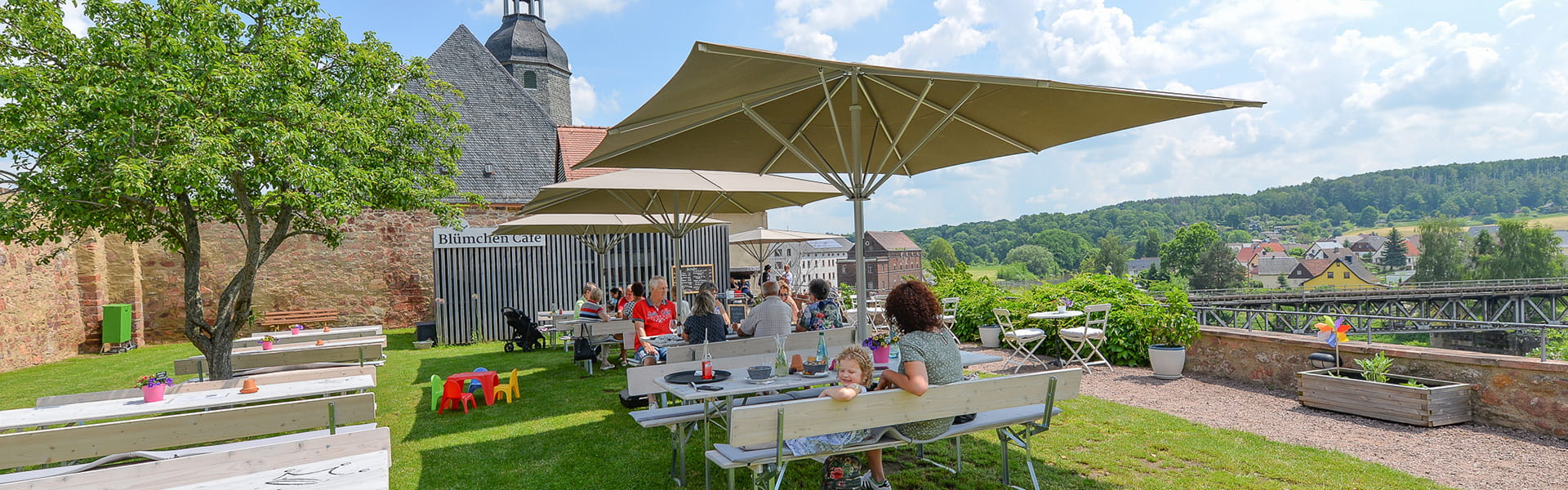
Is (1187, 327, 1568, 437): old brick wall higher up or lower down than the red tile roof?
lower down

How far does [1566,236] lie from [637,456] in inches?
5285

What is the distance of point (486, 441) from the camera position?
19.0 ft

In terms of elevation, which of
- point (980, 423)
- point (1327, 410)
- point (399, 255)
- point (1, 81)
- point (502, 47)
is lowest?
point (1327, 410)

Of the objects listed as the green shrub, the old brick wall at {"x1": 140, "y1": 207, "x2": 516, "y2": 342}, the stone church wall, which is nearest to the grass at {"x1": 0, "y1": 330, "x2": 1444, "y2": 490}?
the green shrub

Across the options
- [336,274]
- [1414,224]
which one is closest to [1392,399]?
[336,274]

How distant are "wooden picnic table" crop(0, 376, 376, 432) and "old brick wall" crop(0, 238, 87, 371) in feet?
31.1

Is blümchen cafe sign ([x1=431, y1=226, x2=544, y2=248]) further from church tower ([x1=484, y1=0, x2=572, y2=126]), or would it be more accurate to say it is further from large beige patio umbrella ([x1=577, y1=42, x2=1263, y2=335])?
church tower ([x1=484, y1=0, x2=572, y2=126])

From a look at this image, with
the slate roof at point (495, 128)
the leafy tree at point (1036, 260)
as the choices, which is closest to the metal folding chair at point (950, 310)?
the slate roof at point (495, 128)

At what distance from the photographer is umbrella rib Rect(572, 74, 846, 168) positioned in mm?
3836

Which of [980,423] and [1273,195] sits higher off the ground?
[1273,195]

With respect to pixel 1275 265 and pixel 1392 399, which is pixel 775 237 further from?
pixel 1275 265

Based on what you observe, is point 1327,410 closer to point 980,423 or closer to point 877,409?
point 980,423

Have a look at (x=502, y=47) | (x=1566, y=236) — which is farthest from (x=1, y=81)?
(x=1566, y=236)

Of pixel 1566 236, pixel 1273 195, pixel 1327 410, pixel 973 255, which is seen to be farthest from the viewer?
pixel 1273 195
